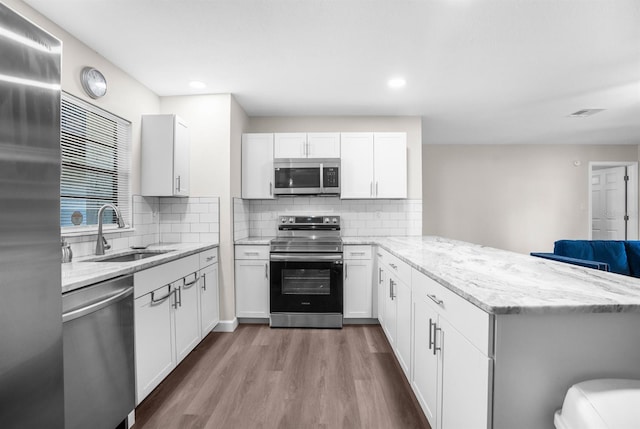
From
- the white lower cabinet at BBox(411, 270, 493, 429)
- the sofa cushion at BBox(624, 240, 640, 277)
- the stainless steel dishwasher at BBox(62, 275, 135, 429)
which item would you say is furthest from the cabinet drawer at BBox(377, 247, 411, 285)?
the sofa cushion at BBox(624, 240, 640, 277)

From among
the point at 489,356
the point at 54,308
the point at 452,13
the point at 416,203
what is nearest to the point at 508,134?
the point at 416,203

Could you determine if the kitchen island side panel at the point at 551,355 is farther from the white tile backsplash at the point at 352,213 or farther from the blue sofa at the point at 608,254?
the white tile backsplash at the point at 352,213

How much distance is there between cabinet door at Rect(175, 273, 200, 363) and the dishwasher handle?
62 cm

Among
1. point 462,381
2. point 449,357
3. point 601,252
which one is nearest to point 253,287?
point 449,357

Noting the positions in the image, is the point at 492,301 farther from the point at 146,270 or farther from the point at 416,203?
the point at 416,203

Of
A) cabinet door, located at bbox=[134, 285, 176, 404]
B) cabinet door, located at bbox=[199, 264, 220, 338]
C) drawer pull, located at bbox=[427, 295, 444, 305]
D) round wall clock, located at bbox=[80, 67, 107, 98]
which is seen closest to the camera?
drawer pull, located at bbox=[427, 295, 444, 305]

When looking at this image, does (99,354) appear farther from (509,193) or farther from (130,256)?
(509,193)

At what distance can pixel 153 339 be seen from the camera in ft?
6.52

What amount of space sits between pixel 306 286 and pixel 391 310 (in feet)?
3.37

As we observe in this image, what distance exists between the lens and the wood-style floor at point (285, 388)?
1848mm

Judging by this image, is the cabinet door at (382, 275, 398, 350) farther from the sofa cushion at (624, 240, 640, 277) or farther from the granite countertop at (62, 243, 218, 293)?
the sofa cushion at (624, 240, 640, 277)

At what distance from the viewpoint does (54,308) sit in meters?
0.92

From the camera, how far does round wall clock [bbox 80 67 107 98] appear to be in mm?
2275

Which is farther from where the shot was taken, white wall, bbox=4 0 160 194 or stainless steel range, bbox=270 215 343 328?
stainless steel range, bbox=270 215 343 328
